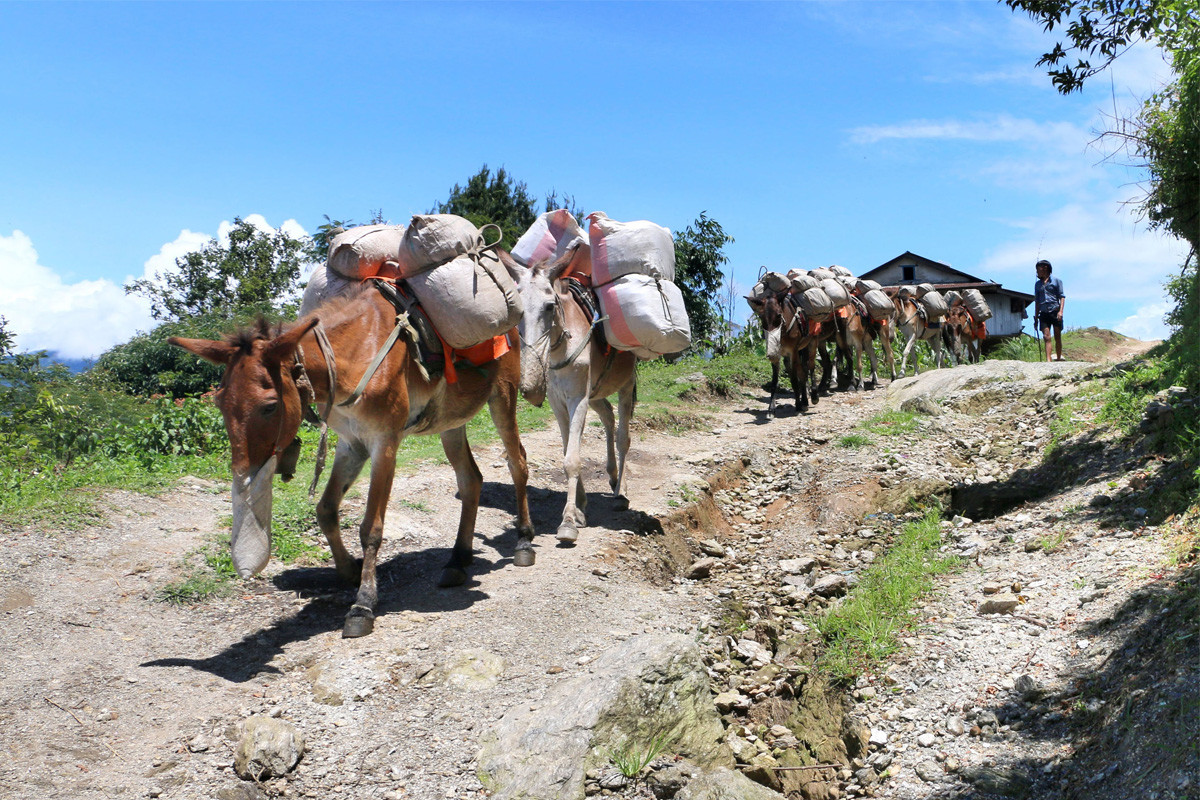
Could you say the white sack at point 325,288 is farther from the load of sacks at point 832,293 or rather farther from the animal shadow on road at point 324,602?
the load of sacks at point 832,293

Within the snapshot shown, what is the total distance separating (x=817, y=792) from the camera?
4621mm

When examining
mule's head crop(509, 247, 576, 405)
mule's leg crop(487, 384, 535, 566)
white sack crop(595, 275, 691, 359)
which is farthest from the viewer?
white sack crop(595, 275, 691, 359)

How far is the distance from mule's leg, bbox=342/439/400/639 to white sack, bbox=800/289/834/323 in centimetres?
1139

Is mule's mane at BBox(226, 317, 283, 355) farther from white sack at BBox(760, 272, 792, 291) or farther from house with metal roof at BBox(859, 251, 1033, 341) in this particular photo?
house with metal roof at BBox(859, 251, 1033, 341)

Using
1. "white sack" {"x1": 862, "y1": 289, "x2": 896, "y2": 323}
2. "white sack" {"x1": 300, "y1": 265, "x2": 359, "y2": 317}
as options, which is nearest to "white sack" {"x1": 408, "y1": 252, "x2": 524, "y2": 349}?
"white sack" {"x1": 300, "y1": 265, "x2": 359, "y2": 317}

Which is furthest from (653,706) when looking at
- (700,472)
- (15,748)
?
(700,472)

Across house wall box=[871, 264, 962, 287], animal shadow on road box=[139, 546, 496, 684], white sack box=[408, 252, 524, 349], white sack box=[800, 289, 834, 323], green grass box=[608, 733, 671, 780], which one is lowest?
green grass box=[608, 733, 671, 780]

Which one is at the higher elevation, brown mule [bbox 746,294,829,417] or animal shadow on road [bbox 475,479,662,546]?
brown mule [bbox 746,294,829,417]

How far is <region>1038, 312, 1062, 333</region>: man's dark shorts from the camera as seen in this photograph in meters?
15.3

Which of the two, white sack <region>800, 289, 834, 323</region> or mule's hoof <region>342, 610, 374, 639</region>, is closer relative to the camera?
mule's hoof <region>342, 610, 374, 639</region>

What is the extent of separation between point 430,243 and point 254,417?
1944 millimetres

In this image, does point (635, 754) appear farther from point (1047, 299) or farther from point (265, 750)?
point (1047, 299)

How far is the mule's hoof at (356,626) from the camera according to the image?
211 inches

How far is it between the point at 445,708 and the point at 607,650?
1.07 meters
